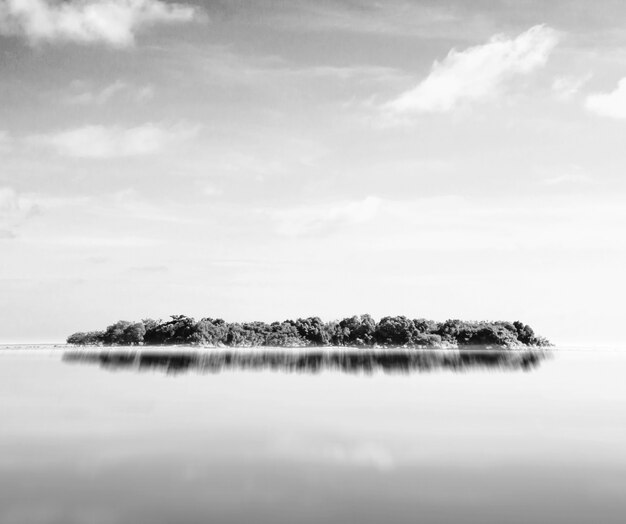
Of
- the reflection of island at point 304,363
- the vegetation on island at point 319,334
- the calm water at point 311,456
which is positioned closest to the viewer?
the calm water at point 311,456

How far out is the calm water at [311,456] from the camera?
15219 millimetres

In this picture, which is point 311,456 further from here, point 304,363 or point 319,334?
point 319,334

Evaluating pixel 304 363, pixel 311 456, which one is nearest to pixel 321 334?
pixel 304 363

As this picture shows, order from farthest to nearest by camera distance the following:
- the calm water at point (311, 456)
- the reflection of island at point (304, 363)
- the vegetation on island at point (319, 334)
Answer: the vegetation on island at point (319, 334)
the reflection of island at point (304, 363)
the calm water at point (311, 456)

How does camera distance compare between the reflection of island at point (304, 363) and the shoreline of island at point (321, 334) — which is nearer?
the reflection of island at point (304, 363)

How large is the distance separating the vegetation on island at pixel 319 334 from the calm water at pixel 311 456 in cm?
10421

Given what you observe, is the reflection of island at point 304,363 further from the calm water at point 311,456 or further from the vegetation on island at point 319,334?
the vegetation on island at point 319,334

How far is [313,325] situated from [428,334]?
3137 cm

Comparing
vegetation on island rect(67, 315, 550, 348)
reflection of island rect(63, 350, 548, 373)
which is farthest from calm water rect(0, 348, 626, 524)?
vegetation on island rect(67, 315, 550, 348)

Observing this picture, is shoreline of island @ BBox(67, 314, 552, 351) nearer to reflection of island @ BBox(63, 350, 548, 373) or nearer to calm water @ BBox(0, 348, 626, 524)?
reflection of island @ BBox(63, 350, 548, 373)

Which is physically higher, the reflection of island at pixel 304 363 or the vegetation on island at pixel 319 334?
the vegetation on island at pixel 319 334

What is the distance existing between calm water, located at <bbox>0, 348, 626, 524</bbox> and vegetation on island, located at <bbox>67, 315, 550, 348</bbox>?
342 feet

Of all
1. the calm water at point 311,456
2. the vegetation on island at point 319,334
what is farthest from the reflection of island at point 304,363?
the vegetation on island at point 319,334

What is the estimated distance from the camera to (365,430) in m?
26.7
